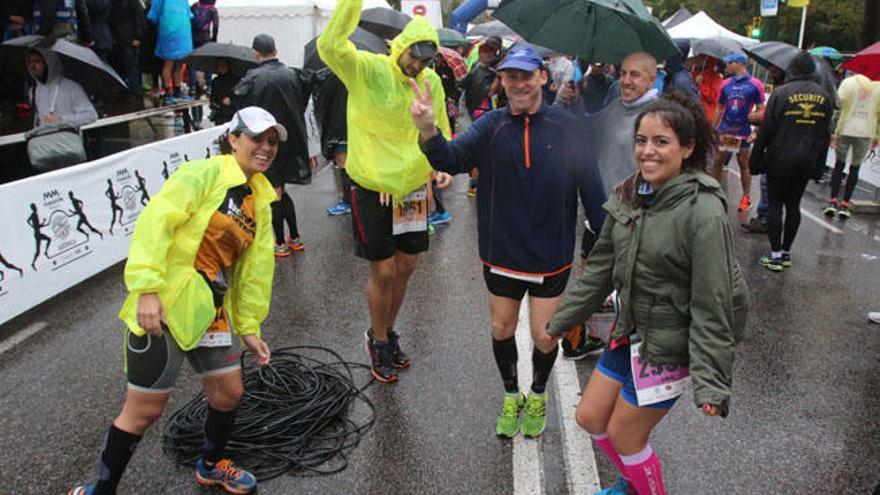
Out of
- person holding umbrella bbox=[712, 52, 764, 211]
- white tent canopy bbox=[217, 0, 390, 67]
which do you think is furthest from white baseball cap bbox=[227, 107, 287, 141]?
white tent canopy bbox=[217, 0, 390, 67]

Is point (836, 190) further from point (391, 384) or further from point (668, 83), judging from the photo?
point (391, 384)

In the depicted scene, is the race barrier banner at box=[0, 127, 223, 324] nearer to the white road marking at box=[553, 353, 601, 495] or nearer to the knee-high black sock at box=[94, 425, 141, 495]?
the knee-high black sock at box=[94, 425, 141, 495]

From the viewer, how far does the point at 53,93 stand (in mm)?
6512

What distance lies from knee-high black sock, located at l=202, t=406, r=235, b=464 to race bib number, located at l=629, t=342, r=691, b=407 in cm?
181

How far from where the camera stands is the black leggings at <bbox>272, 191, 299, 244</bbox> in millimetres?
6691

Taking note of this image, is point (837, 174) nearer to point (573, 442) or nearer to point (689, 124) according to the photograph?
point (573, 442)

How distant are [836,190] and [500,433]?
26.0 feet

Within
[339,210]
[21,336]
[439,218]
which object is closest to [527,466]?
[21,336]

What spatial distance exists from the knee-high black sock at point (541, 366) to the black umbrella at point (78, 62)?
17.0 ft

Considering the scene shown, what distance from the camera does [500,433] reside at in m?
3.68

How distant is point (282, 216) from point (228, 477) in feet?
12.8

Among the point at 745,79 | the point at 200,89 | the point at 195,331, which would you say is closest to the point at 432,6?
the point at 200,89

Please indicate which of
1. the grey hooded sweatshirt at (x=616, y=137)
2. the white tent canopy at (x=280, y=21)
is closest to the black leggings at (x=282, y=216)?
the grey hooded sweatshirt at (x=616, y=137)

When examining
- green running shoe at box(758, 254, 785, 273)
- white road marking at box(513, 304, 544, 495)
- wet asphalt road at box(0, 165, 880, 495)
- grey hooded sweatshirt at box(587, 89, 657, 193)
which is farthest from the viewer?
green running shoe at box(758, 254, 785, 273)
